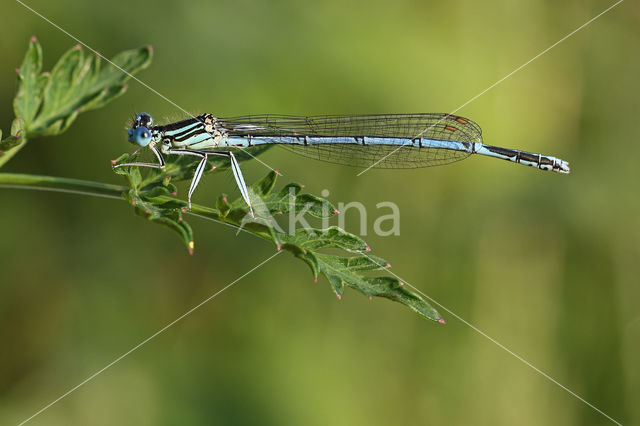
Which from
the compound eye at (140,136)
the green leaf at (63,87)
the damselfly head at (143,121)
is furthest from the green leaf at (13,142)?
the damselfly head at (143,121)

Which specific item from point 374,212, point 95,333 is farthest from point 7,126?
point 374,212

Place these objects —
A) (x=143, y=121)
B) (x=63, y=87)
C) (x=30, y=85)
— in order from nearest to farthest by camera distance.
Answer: (x=30, y=85), (x=63, y=87), (x=143, y=121)

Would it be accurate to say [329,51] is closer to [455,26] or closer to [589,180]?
[455,26]

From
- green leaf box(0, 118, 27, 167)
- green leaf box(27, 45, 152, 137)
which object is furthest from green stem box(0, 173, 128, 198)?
green leaf box(27, 45, 152, 137)

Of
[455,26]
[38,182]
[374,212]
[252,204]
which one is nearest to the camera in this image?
[38,182]

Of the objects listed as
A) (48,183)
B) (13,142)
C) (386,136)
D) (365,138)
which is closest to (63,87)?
(13,142)

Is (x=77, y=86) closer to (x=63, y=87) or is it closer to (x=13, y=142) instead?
(x=63, y=87)

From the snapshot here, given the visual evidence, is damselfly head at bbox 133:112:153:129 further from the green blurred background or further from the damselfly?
the green blurred background
